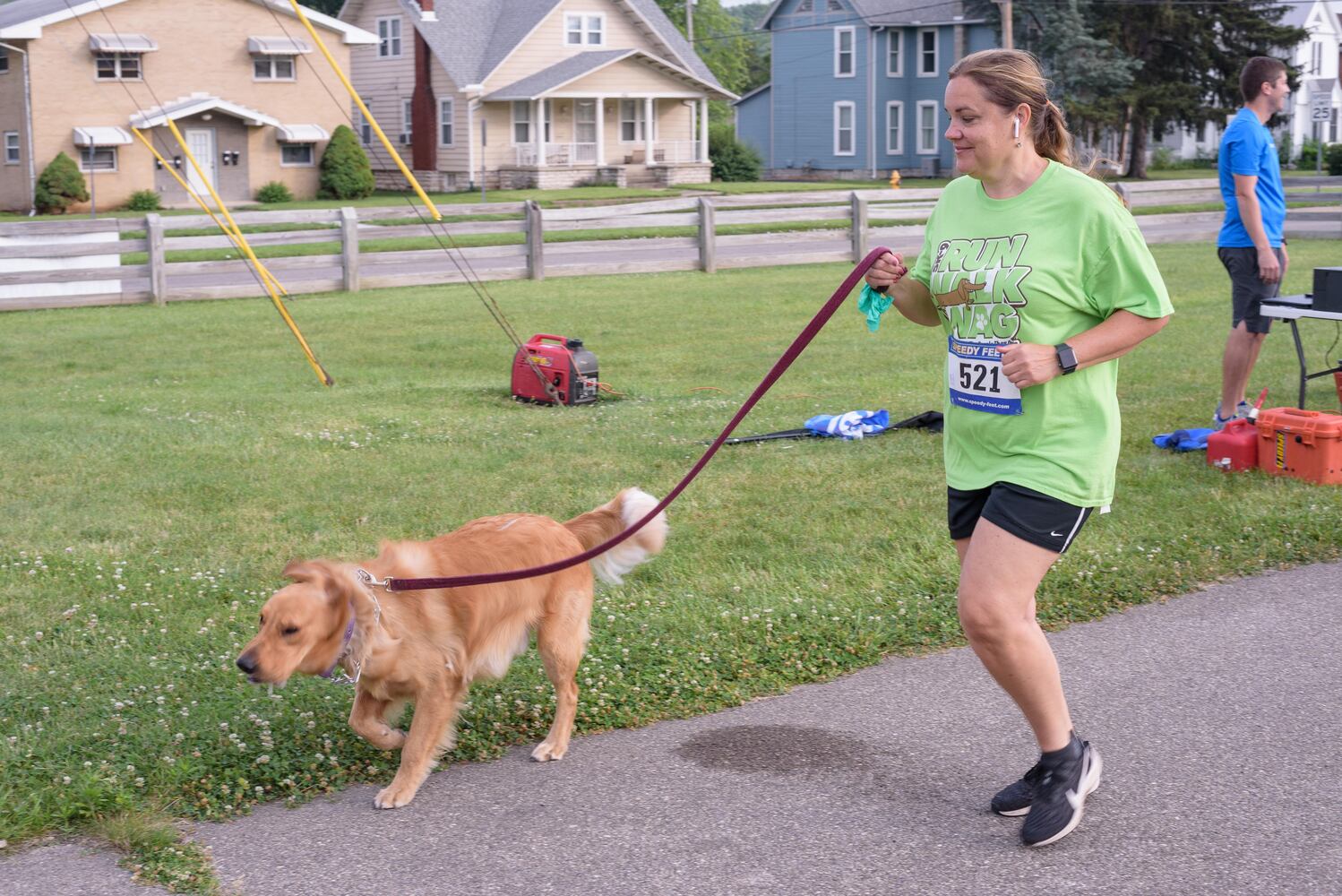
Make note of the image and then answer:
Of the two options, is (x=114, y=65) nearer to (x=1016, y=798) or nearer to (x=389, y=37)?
(x=389, y=37)

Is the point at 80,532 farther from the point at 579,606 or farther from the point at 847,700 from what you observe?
the point at 847,700

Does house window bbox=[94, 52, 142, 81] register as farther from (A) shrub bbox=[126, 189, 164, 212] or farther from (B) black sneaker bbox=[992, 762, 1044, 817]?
(B) black sneaker bbox=[992, 762, 1044, 817]

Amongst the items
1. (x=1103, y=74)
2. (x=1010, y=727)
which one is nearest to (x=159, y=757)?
(x=1010, y=727)

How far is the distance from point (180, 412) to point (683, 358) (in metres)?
4.86

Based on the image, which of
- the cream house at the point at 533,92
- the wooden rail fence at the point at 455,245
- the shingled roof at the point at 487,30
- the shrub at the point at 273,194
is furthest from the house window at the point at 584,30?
the wooden rail fence at the point at 455,245

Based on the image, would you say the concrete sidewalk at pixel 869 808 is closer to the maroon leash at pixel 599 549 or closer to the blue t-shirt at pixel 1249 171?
the maroon leash at pixel 599 549

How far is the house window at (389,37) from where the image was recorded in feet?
163

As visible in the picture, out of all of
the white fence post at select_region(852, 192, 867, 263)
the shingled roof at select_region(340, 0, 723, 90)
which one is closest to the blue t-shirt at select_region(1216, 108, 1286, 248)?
the white fence post at select_region(852, 192, 867, 263)

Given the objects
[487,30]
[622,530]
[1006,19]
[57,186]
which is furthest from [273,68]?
[622,530]

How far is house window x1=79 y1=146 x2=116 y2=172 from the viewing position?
39.2m

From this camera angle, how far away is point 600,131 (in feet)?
156

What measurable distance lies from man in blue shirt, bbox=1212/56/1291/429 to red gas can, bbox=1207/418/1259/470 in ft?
1.60

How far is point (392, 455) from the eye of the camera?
350 inches

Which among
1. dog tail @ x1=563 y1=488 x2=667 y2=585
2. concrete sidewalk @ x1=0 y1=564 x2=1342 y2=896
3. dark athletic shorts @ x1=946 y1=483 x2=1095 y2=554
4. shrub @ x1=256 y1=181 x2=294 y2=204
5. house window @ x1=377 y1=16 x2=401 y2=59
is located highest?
house window @ x1=377 y1=16 x2=401 y2=59
